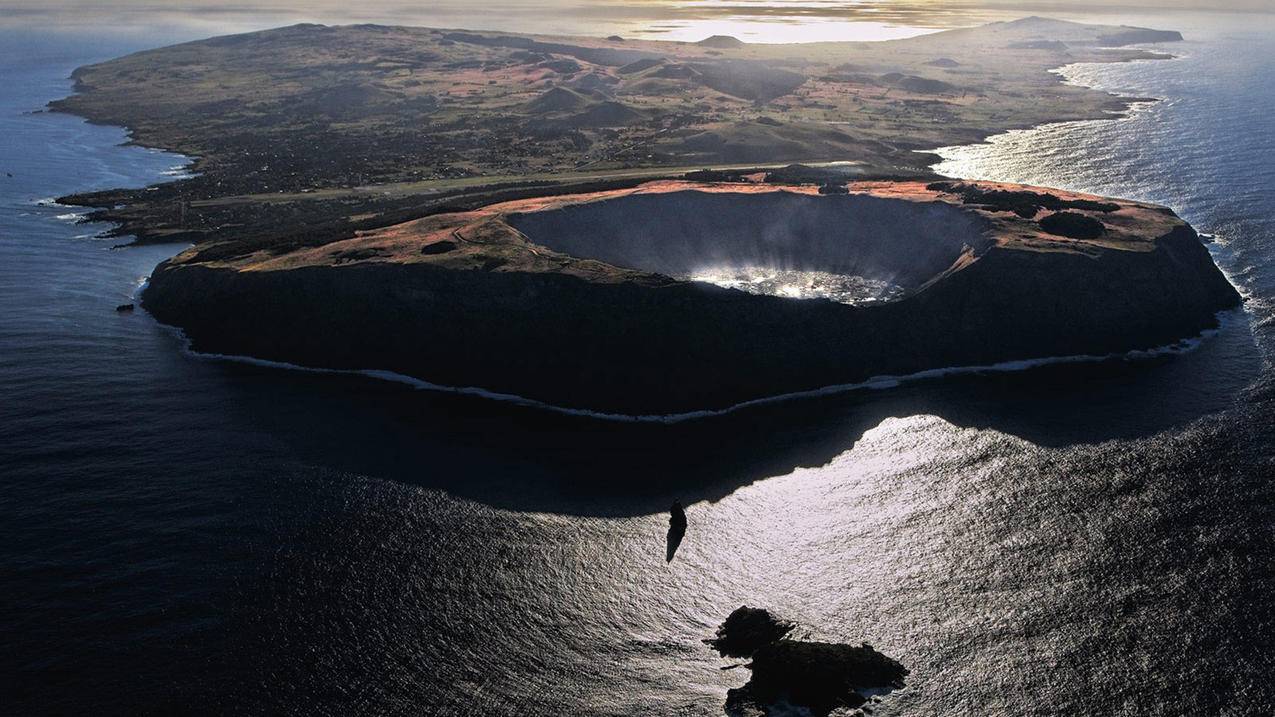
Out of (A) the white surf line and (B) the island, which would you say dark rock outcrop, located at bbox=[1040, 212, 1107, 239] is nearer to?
(B) the island

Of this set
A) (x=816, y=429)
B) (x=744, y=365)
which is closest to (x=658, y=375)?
(x=744, y=365)

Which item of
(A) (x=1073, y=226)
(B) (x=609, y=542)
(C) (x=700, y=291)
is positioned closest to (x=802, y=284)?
(C) (x=700, y=291)

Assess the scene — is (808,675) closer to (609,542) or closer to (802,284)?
(609,542)

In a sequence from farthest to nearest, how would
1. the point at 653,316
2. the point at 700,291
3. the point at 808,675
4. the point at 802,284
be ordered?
the point at 802,284
the point at 700,291
the point at 653,316
the point at 808,675

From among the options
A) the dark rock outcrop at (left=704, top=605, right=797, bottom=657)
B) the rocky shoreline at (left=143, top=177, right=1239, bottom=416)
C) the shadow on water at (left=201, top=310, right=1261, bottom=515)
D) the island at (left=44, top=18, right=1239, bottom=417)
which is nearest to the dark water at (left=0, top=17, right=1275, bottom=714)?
the shadow on water at (left=201, top=310, right=1261, bottom=515)

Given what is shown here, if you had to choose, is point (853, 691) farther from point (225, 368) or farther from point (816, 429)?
point (225, 368)

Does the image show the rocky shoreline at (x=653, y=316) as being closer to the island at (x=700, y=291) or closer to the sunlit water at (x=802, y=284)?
the island at (x=700, y=291)

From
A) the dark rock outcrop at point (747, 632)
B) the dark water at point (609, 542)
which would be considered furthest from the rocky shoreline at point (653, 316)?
the dark rock outcrop at point (747, 632)
